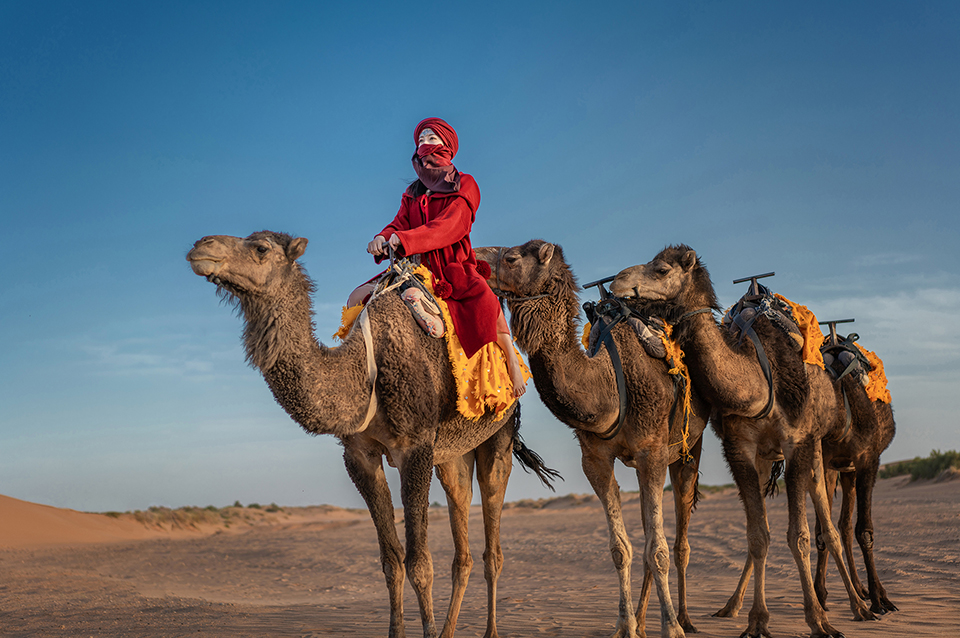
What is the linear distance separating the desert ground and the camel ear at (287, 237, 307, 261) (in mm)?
4473

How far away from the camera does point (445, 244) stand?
5.67 m

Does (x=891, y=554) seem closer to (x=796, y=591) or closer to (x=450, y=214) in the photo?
(x=796, y=591)

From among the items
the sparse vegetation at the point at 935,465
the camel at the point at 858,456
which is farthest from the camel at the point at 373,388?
the sparse vegetation at the point at 935,465

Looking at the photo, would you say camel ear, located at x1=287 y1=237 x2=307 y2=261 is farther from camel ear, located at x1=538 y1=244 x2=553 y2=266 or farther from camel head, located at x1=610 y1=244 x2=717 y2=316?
camel head, located at x1=610 y1=244 x2=717 y2=316

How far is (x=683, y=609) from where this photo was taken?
24.1 ft

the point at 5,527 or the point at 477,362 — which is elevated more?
the point at 477,362

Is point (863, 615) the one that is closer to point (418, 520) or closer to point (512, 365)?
point (512, 365)

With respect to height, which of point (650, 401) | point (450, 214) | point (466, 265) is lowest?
point (650, 401)

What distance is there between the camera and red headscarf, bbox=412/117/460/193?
19.8 feet

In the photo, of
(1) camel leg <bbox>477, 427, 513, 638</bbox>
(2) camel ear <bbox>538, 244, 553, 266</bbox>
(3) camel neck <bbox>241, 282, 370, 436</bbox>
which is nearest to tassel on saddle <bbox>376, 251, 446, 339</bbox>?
(3) camel neck <bbox>241, 282, 370, 436</bbox>

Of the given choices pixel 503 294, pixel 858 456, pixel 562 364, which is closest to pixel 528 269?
pixel 503 294

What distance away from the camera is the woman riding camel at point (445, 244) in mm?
5500

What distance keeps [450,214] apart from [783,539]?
48.2 feet

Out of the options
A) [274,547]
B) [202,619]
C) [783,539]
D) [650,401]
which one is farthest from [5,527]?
[650,401]
